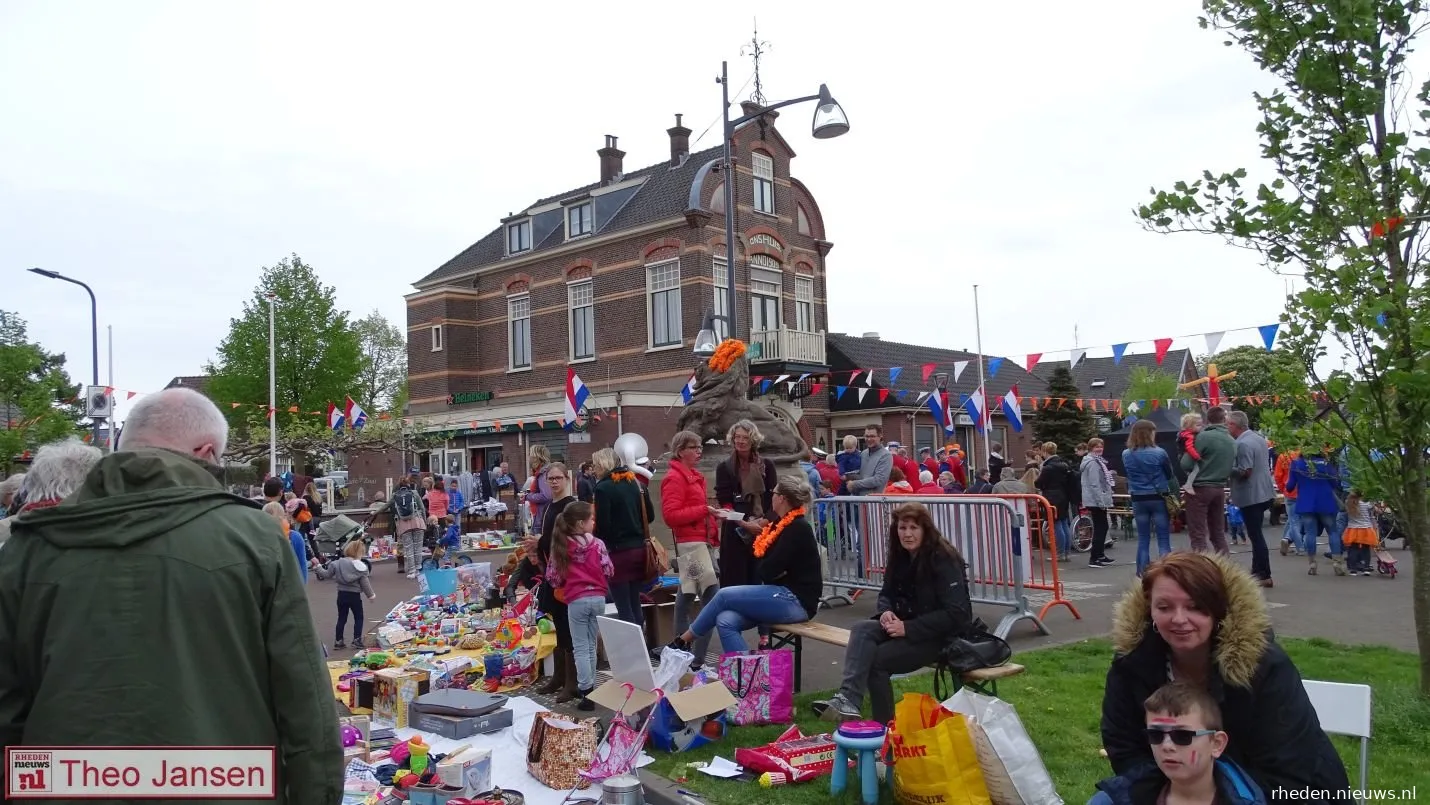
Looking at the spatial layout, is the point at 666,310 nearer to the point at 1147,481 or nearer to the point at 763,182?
the point at 763,182

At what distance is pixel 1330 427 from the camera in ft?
18.5

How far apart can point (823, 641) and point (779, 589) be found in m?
0.51

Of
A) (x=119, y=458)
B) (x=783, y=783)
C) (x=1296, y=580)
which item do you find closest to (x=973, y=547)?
(x=783, y=783)

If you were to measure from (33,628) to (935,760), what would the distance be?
3.41m

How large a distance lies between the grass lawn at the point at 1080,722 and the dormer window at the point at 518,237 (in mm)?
27663

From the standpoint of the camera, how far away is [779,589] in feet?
21.6

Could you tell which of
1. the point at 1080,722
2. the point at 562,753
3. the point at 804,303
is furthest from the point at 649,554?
Answer: the point at 804,303

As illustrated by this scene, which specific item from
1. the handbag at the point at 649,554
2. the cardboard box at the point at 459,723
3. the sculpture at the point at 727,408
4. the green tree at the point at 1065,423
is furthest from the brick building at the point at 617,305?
the cardboard box at the point at 459,723

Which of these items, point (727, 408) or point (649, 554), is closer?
point (649, 554)

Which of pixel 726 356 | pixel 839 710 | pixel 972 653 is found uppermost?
pixel 726 356

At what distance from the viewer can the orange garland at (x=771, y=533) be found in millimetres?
6703

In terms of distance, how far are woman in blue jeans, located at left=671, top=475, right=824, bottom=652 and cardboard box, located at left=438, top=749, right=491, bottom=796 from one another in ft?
6.33

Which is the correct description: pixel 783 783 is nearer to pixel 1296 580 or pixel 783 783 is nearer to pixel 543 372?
pixel 1296 580

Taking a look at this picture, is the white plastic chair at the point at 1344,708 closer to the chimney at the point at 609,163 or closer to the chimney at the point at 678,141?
the chimney at the point at 678,141
